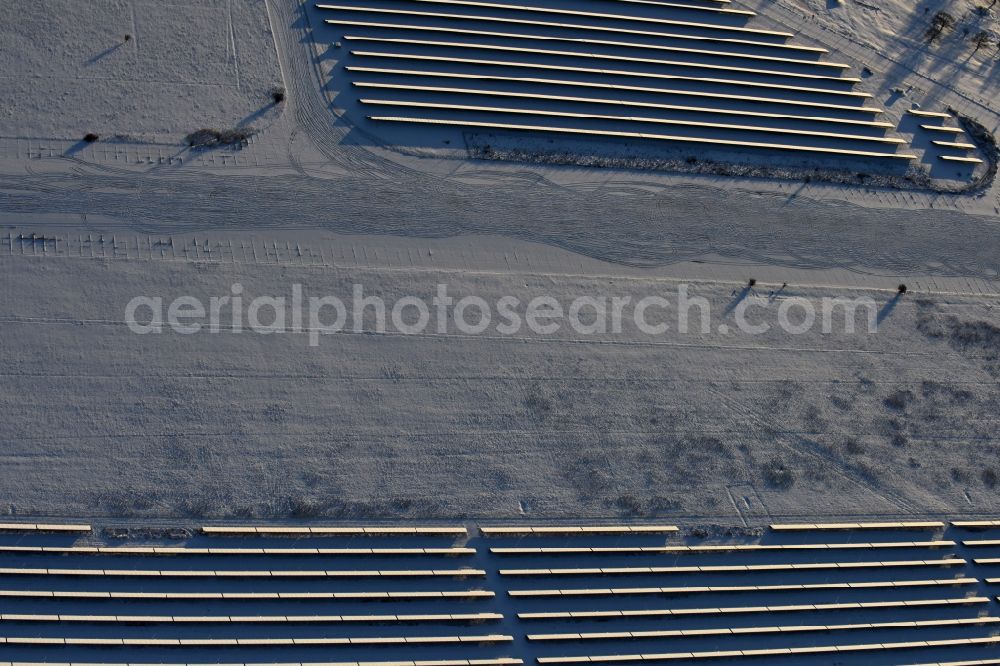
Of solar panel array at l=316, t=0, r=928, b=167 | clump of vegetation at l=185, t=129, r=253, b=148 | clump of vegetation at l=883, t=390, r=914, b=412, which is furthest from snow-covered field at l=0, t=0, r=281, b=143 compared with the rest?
clump of vegetation at l=883, t=390, r=914, b=412

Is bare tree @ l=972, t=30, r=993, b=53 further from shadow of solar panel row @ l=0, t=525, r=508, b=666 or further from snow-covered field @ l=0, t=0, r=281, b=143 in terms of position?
shadow of solar panel row @ l=0, t=525, r=508, b=666

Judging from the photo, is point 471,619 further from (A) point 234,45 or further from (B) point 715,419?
(A) point 234,45

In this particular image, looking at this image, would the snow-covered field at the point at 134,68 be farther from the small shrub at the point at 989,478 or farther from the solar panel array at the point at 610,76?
the small shrub at the point at 989,478

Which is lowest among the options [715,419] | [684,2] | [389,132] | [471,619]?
[471,619]

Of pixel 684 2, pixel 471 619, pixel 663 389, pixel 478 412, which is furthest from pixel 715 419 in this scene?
pixel 684 2

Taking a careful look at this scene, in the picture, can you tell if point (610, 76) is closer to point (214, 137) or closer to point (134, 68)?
point (214, 137)

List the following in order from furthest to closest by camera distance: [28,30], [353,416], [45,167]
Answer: [28,30] < [45,167] < [353,416]

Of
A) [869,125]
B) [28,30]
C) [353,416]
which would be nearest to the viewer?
[353,416]
